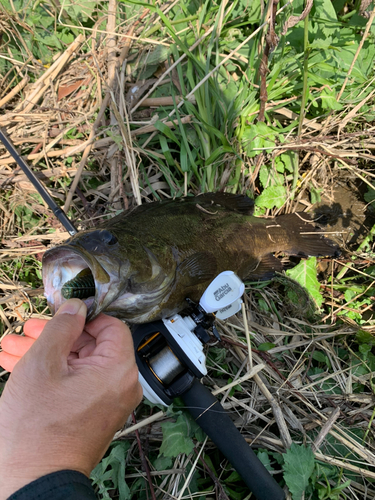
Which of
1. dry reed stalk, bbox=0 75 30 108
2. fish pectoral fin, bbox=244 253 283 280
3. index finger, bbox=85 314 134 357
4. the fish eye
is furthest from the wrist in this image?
dry reed stalk, bbox=0 75 30 108

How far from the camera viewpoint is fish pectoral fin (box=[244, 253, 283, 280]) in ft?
9.50

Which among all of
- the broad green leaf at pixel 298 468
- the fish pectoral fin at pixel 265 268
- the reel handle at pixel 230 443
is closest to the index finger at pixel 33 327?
the reel handle at pixel 230 443

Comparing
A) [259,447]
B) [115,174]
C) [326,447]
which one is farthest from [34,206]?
[326,447]

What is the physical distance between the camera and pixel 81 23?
3.52 m

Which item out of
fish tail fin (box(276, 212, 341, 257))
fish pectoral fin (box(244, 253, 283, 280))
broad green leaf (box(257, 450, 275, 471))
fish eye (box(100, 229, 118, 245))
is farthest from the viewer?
fish tail fin (box(276, 212, 341, 257))

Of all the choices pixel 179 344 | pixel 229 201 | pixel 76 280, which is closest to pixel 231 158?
→ pixel 229 201

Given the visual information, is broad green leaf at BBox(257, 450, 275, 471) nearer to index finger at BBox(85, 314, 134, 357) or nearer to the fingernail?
index finger at BBox(85, 314, 134, 357)

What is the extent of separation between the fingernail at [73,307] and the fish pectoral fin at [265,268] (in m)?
1.67

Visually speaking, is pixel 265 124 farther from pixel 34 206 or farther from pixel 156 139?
pixel 34 206

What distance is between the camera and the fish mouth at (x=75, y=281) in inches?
62.3

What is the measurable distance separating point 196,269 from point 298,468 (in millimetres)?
1485

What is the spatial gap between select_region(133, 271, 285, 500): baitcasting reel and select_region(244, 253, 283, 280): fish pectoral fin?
84 cm

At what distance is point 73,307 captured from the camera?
149 centimetres

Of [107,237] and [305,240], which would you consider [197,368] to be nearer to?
[107,237]
